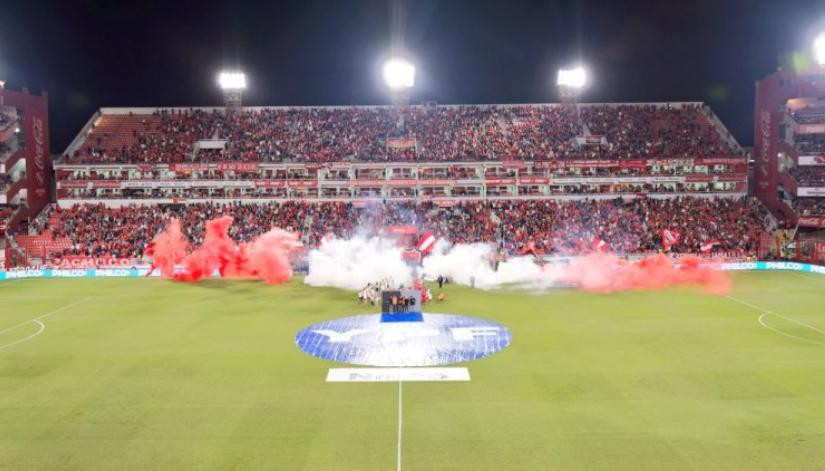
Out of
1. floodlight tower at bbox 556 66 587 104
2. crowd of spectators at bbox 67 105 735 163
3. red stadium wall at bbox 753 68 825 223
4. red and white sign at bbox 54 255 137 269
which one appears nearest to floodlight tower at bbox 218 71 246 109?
crowd of spectators at bbox 67 105 735 163

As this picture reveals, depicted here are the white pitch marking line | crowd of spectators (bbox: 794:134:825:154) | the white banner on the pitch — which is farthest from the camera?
crowd of spectators (bbox: 794:134:825:154)

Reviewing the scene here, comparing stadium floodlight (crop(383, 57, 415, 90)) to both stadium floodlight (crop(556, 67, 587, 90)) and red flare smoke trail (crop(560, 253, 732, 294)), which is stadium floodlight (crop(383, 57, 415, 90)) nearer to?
stadium floodlight (crop(556, 67, 587, 90))

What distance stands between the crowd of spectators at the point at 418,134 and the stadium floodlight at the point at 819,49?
11.1m

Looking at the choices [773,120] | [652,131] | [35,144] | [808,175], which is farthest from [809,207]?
[35,144]

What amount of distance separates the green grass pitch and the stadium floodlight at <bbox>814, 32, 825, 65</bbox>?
35.6 metres

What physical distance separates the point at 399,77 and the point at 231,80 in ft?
63.2

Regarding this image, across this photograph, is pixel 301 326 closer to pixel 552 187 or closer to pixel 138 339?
pixel 138 339

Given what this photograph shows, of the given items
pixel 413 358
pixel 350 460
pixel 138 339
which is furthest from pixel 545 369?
pixel 138 339

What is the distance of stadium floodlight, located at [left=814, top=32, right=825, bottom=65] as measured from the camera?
167 feet

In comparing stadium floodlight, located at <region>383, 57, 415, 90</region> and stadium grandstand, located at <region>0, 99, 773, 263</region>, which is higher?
stadium floodlight, located at <region>383, 57, 415, 90</region>

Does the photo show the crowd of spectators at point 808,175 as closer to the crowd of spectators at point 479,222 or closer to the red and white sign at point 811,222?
the red and white sign at point 811,222

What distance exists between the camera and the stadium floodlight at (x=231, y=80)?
66312mm

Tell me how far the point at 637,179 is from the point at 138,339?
50.9 m

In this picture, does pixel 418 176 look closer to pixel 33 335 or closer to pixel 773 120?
pixel 773 120
